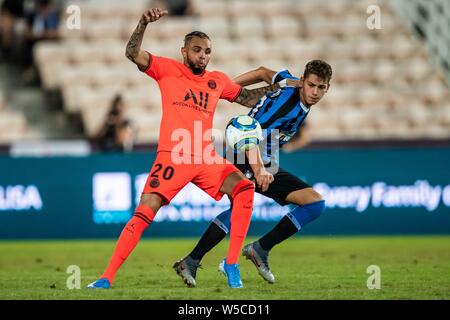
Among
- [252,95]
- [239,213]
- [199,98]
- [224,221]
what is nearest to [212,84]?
[199,98]

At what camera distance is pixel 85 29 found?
72.5 feet

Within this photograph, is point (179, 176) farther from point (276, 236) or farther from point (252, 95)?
point (276, 236)

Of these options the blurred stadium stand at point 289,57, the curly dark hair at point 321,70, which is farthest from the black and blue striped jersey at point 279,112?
the blurred stadium stand at point 289,57

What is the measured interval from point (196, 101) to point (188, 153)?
48 cm

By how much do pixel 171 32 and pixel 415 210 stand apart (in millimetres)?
7742

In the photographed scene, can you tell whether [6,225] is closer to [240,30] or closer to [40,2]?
[40,2]

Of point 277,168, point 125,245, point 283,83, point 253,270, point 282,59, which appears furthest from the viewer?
point 282,59

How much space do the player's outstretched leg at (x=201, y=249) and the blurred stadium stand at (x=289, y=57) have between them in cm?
968

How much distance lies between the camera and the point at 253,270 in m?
11.4

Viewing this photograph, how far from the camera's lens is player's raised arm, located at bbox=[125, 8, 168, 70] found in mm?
8836

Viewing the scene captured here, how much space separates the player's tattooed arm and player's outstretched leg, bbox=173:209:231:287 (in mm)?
1060

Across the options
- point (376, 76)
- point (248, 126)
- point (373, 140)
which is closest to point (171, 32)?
point (376, 76)

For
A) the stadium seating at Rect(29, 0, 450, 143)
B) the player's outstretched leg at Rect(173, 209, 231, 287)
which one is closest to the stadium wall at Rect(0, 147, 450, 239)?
the stadium seating at Rect(29, 0, 450, 143)

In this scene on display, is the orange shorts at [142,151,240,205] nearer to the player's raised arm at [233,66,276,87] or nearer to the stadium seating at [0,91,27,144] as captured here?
the player's raised arm at [233,66,276,87]
